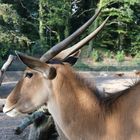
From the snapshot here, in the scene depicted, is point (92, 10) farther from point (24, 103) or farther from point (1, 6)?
point (24, 103)

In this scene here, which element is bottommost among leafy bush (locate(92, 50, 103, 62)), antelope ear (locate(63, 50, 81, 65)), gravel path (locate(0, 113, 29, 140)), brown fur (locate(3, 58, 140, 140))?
leafy bush (locate(92, 50, 103, 62))

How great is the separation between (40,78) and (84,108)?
23.0 inches

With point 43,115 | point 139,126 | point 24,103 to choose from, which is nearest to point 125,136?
point 139,126

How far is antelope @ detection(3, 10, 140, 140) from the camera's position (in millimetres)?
4652

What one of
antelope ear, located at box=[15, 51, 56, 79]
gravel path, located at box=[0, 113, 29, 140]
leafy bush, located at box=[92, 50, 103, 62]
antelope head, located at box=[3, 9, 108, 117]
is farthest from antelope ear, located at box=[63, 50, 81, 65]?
leafy bush, located at box=[92, 50, 103, 62]

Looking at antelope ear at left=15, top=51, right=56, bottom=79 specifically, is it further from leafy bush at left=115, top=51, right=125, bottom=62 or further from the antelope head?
leafy bush at left=115, top=51, right=125, bottom=62

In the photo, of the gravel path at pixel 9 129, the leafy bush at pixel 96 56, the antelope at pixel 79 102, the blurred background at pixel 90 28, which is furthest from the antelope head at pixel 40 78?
the leafy bush at pixel 96 56

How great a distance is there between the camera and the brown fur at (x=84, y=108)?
4680 mm

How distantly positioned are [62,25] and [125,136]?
120 feet

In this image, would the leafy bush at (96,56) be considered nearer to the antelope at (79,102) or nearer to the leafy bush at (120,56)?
the leafy bush at (120,56)

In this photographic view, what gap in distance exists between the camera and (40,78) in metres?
4.77

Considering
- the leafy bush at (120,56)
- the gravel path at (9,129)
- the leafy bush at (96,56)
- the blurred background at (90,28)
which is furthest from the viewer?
the leafy bush at (120,56)

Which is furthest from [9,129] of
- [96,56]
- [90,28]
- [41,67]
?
[90,28]

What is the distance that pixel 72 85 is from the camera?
187 inches
